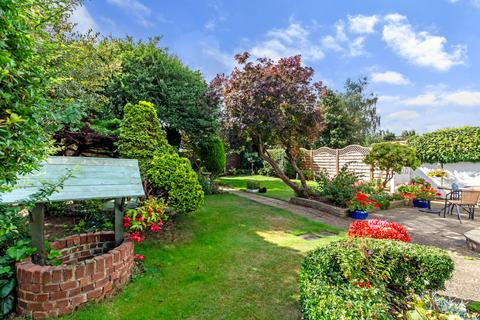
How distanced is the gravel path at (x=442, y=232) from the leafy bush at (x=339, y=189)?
0.67 meters

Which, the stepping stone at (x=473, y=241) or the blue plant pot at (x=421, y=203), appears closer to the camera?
the stepping stone at (x=473, y=241)

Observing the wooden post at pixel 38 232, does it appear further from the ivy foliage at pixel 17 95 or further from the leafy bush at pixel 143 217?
the ivy foliage at pixel 17 95

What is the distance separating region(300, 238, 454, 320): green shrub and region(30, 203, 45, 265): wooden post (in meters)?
3.13

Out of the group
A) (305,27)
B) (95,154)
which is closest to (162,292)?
(95,154)

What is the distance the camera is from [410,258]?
2.68 m

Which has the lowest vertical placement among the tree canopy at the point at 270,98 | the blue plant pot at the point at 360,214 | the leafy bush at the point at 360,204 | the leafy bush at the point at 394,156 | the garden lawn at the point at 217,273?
the garden lawn at the point at 217,273

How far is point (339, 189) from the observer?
7.92 meters

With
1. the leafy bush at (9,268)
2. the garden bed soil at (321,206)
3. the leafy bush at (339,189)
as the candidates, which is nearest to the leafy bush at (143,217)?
the leafy bush at (9,268)

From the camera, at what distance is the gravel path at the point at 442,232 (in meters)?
3.50

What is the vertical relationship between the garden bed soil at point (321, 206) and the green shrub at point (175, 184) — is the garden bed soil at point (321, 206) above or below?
below

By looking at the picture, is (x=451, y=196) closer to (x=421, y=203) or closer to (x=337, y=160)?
(x=421, y=203)

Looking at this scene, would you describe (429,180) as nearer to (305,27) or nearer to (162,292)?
(305,27)

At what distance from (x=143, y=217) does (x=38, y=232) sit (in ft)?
5.00

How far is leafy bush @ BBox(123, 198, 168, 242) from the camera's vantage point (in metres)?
4.22
